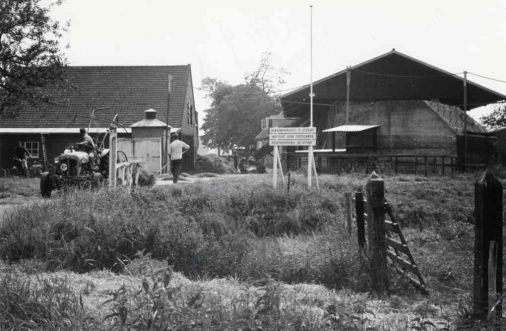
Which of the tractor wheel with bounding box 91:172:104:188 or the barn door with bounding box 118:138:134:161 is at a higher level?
the barn door with bounding box 118:138:134:161

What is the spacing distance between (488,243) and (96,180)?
1165cm

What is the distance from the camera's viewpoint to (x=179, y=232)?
870 cm

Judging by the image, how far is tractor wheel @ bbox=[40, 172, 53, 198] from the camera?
14.1 meters

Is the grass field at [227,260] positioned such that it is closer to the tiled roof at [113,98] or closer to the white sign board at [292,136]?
the white sign board at [292,136]

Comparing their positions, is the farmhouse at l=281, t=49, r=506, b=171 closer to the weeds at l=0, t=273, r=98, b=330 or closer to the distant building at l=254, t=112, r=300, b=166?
the distant building at l=254, t=112, r=300, b=166

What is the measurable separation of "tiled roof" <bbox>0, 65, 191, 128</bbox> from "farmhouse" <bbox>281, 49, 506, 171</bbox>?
888 cm

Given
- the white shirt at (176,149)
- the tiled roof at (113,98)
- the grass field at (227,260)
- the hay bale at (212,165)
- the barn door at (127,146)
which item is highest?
the tiled roof at (113,98)

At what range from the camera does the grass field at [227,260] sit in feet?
14.1

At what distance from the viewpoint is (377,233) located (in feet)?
21.7

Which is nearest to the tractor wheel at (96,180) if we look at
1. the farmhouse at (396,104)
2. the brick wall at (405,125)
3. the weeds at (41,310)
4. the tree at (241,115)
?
the weeds at (41,310)

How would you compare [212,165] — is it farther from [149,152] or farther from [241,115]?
[241,115]

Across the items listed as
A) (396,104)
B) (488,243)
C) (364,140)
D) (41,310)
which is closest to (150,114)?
(364,140)

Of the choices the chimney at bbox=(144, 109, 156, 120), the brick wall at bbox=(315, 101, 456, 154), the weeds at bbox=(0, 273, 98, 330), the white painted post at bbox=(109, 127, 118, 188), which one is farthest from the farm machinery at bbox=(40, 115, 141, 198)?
the brick wall at bbox=(315, 101, 456, 154)

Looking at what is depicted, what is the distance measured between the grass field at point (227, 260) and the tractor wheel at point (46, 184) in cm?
337
